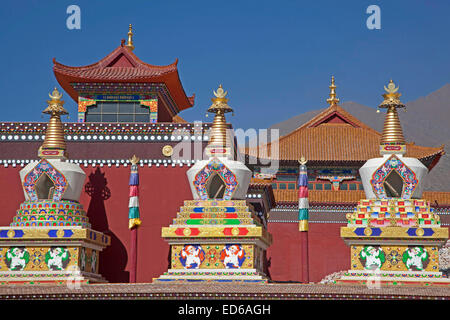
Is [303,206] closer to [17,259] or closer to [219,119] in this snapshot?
[219,119]

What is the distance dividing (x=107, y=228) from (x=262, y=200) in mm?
5306

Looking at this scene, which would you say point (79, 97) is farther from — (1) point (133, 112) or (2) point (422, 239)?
(2) point (422, 239)

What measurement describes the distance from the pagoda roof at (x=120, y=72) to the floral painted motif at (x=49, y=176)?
22.5 ft

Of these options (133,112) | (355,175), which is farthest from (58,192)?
(355,175)

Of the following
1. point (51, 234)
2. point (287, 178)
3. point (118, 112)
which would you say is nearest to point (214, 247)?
point (51, 234)

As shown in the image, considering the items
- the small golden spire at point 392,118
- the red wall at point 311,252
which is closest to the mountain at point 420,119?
the red wall at point 311,252

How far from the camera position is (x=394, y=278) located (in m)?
15.5

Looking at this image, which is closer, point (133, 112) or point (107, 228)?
point (107, 228)

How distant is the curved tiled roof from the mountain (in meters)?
70.3

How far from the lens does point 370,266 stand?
15945mm

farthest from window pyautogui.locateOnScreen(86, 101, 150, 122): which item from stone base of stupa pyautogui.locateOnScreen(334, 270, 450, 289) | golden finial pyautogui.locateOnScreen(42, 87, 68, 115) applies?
stone base of stupa pyautogui.locateOnScreen(334, 270, 450, 289)

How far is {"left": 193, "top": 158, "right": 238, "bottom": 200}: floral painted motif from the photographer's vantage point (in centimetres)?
1712
